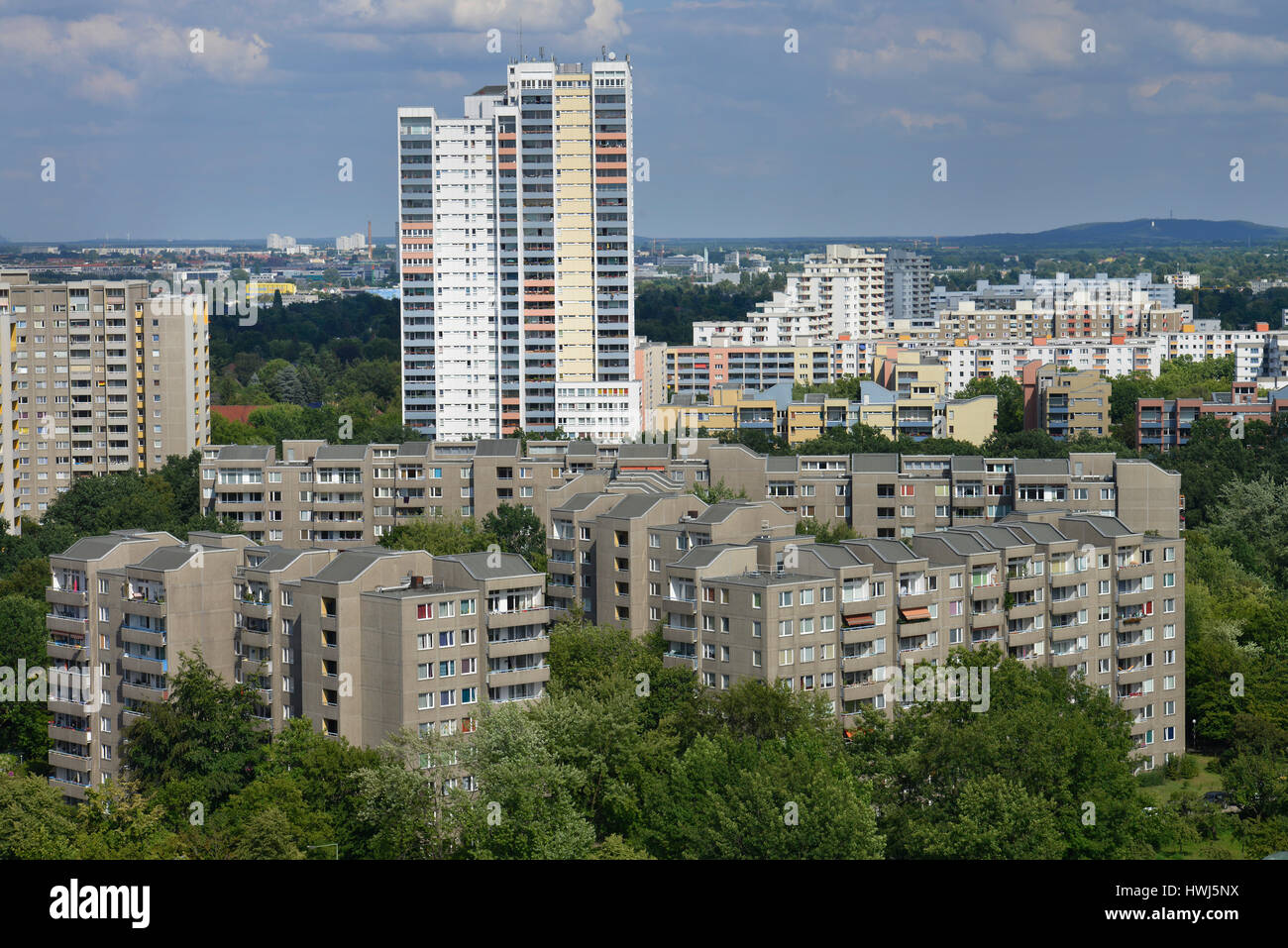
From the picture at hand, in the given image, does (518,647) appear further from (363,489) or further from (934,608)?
(363,489)

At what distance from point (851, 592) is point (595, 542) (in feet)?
22.0

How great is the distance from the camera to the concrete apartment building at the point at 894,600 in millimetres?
27141

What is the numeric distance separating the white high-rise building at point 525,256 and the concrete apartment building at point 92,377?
12334 mm

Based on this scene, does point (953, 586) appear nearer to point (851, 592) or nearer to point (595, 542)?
point (851, 592)

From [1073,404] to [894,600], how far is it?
42.3 metres

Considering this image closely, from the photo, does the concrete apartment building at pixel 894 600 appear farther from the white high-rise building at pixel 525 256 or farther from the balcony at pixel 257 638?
the white high-rise building at pixel 525 256

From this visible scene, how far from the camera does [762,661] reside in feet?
87.1

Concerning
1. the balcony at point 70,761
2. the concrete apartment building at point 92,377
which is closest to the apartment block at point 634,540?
the balcony at point 70,761

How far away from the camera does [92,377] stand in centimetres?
5916

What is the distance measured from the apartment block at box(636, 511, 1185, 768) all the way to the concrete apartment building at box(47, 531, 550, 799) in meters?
3.08

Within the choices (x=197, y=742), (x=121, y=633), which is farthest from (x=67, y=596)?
(x=197, y=742)

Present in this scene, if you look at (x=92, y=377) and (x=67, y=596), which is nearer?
(x=67, y=596)
